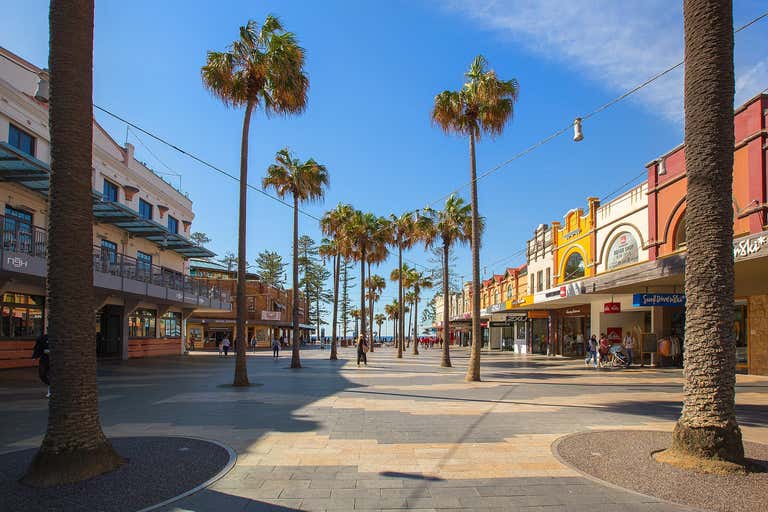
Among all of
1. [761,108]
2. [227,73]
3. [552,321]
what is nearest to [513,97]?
[761,108]

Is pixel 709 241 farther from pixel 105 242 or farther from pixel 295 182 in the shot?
pixel 105 242

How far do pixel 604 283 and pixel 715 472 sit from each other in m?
16.3

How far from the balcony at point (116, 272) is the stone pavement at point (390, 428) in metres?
3.79

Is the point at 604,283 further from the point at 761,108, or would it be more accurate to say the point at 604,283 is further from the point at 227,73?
the point at 227,73

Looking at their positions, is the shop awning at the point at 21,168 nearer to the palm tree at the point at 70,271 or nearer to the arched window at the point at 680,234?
the palm tree at the point at 70,271

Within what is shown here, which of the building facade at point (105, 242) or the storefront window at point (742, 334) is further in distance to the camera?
the storefront window at point (742, 334)

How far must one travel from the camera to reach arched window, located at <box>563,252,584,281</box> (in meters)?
32.1

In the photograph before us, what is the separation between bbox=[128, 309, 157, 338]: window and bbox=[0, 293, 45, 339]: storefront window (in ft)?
27.7

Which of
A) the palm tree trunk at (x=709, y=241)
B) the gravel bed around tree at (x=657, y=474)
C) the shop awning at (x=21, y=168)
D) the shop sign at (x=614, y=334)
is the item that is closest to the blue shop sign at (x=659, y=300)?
the shop sign at (x=614, y=334)

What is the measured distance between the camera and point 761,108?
17266 mm

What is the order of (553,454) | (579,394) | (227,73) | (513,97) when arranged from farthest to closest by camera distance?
(513,97)
(227,73)
(579,394)
(553,454)

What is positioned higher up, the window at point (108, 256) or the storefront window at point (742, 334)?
the window at point (108, 256)

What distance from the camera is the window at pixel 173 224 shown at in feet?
127

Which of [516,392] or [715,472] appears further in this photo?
[516,392]
